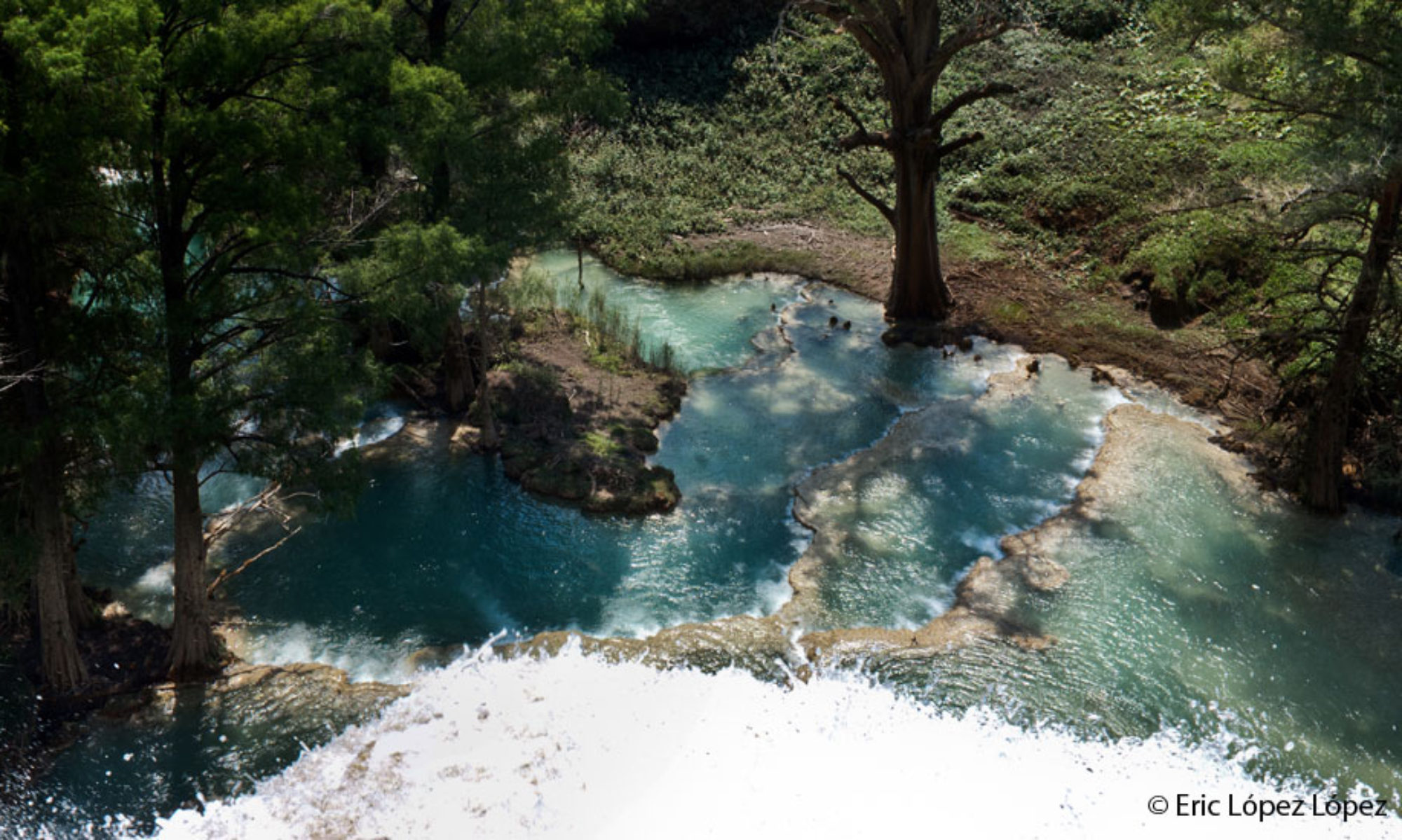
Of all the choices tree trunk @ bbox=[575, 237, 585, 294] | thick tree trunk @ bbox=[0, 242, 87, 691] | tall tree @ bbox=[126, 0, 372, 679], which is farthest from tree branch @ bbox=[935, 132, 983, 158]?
thick tree trunk @ bbox=[0, 242, 87, 691]

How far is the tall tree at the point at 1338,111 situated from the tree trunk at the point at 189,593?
14.8 m

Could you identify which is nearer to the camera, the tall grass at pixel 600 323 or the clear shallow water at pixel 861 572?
the clear shallow water at pixel 861 572

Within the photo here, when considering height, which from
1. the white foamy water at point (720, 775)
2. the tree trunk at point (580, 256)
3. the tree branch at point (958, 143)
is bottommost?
the white foamy water at point (720, 775)

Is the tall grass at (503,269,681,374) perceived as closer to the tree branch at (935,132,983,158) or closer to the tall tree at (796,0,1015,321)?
the tall tree at (796,0,1015,321)

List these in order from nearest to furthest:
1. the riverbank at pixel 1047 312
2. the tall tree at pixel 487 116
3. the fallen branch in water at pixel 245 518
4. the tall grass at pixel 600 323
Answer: the fallen branch in water at pixel 245 518, the tall tree at pixel 487 116, the riverbank at pixel 1047 312, the tall grass at pixel 600 323

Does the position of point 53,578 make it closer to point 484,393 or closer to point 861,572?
point 484,393

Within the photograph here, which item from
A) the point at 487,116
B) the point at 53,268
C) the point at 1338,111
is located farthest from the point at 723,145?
the point at 53,268

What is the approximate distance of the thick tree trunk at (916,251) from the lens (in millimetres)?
22469

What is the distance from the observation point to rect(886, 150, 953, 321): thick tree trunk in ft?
73.7

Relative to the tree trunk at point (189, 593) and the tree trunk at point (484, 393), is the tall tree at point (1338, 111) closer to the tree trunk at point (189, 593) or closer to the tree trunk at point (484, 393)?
the tree trunk at point (484, 393)

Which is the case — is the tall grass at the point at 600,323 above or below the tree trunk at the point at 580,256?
below

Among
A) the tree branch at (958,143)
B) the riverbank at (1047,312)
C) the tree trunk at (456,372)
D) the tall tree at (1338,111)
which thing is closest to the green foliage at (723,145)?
the riverbank at (1047,312)

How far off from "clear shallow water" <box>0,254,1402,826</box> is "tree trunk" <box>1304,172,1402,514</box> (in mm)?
615

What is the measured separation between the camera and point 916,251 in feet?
75.3
